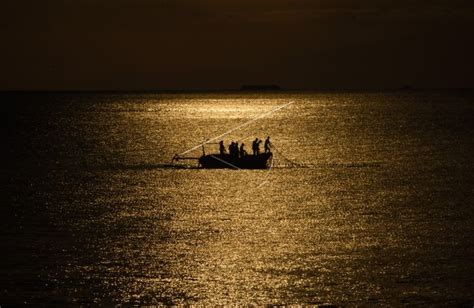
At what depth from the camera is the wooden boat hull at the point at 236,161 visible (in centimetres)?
6906

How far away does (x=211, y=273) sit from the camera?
3394 cm

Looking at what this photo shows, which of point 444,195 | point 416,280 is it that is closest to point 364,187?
point 444,195

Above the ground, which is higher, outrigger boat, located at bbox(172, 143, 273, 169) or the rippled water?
outrigger boat, located at bbox(172, 143, 273, 169)

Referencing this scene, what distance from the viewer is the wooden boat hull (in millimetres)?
69062

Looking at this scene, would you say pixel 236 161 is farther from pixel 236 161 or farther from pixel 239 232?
pixel 239 232

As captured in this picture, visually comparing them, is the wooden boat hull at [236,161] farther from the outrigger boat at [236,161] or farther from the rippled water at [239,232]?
the rippled water at [239,232]

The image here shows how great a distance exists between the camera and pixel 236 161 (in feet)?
228

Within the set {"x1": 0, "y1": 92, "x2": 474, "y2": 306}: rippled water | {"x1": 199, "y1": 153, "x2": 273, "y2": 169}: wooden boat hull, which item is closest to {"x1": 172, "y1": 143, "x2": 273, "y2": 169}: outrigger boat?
{"x1": 199, "y1": 153, "x2": 273, "y2": 169}: wooden boat hull

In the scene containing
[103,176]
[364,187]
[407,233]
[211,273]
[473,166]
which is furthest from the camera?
[473,166]

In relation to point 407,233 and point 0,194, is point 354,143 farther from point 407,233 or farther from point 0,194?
point 407,233

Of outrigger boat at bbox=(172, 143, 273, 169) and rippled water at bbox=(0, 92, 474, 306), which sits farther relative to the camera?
outrigger boat at bbox=(172, 143, 273, 169)

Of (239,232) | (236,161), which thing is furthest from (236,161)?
(239,232)

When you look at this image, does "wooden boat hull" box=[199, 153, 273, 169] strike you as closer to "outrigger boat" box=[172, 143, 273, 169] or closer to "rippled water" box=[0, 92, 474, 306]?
"outrigger boat" box=[172, 143, 273, 169]

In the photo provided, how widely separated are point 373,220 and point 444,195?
1117 cm
